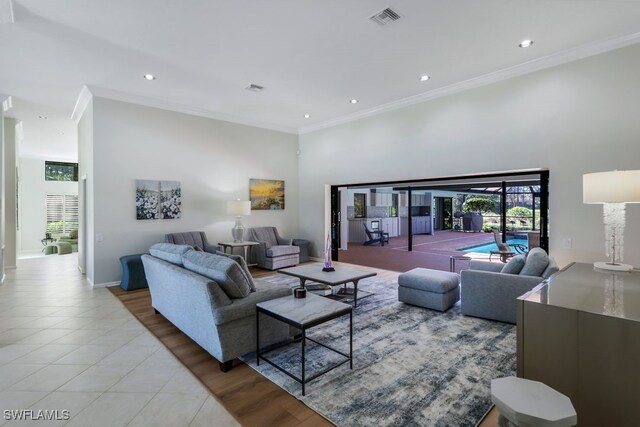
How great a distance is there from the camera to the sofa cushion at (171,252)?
3459mm

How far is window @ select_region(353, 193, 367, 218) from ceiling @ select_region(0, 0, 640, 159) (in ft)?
23.3

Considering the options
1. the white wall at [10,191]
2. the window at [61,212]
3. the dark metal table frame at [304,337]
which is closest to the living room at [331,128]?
the dark metal table frame at [304,337]

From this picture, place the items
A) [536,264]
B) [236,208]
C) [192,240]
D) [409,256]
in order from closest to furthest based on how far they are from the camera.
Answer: [536,264] → [192,240] → [236,208] → [409,256]

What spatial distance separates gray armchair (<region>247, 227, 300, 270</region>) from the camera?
689 centimetres

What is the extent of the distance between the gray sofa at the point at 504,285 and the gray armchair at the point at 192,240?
14.7 ft

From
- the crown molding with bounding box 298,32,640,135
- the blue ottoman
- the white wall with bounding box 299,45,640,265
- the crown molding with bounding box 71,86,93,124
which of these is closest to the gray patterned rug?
the white wall with bounding box 299,45,640,265

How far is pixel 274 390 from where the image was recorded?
2.38 m

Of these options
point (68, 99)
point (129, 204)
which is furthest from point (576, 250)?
point (68, 99)

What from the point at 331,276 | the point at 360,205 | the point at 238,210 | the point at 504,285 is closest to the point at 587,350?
the point at 504,285

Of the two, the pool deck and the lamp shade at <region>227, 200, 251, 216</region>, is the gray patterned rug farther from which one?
the lamp shade at <region>227, 200, 251, 216</region>

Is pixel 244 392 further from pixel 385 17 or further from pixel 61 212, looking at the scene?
pixel 61 212

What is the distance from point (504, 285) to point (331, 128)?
5.30 metres

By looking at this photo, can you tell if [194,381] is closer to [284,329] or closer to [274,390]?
[274,390]

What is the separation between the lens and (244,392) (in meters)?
2.35
